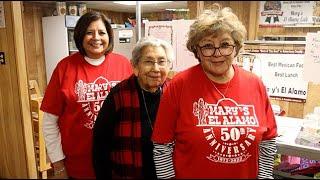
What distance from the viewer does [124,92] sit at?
49.6 inches

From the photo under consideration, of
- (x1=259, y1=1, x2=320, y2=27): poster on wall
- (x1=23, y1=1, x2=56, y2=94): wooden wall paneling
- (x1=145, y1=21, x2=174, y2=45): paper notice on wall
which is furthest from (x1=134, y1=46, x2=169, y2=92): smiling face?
(x1=23, y1=1, x2=56, y2=94): wooden wall paneling

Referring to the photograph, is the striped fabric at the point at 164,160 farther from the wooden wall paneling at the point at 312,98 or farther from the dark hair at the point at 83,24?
the wooden wall paneling at the point at 312,98

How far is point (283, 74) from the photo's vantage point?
1.92 meters

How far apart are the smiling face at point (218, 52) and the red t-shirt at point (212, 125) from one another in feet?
0.16

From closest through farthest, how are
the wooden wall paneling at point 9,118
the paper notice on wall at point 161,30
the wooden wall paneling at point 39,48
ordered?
1. the paper notice on wall at point 161,30
2. the wooden wall paneling at point 9,118
3. the wooden wall paneling at point 39,48

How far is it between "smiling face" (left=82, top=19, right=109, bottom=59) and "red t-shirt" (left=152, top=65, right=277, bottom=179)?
498mm

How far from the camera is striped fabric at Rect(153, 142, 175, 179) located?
3.66ft

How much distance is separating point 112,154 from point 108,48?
52cm

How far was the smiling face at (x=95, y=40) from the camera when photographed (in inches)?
55.6

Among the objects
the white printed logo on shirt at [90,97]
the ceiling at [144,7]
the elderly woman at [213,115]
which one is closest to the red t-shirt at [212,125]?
the elderly woman at [213,115]

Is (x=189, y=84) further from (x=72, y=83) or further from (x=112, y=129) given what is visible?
(x=72, y=83)

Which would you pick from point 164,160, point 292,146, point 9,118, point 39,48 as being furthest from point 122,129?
point 39,48

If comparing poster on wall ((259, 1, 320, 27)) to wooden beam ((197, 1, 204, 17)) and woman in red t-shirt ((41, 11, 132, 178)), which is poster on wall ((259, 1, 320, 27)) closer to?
wooden beam ((197, 1, 204, 17))

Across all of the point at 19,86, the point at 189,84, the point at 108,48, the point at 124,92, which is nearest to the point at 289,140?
the point at 189,84
